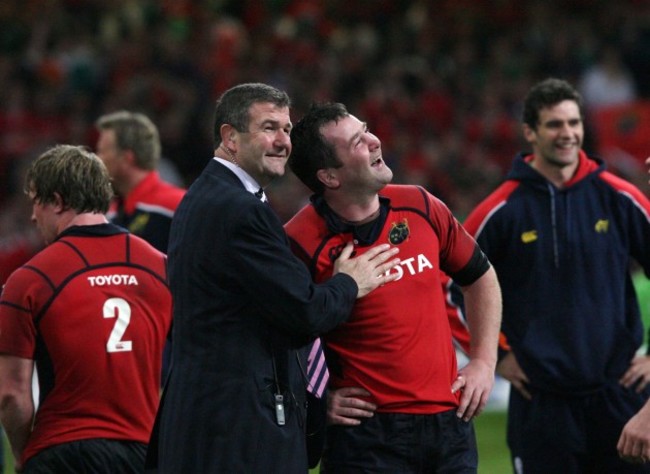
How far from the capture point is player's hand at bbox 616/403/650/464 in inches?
191

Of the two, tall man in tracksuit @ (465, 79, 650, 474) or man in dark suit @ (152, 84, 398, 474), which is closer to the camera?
man in dark suit @ (152, 84, 398, 474)

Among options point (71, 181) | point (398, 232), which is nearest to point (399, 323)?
point (398, 232)

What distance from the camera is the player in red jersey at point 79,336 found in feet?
16.4

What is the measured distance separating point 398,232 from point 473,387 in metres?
0.63

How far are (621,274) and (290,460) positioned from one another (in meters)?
2.26

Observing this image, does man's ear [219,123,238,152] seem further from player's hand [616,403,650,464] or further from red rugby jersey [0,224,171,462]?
player's hand [616,403,650,464]

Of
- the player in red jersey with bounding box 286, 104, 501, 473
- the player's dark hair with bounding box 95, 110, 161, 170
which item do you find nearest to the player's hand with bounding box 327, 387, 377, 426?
the player in red jersey with bounding box 286, 104, 501, 473

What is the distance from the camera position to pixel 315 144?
4973 millimetres

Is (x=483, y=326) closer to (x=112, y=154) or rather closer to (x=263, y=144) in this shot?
(x=263, y=144)

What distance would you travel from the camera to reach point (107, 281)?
5.12 meters

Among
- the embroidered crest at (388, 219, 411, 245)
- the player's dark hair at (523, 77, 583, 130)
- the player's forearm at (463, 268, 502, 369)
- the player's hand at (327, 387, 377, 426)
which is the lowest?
the player's hand at (327, 387, 377, 426)

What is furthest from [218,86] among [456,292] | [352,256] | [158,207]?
[352,256]

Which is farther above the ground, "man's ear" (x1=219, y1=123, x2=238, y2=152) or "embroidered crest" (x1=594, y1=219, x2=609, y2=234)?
"man's ear" (x1=219, y1=123, x2=238, y2=152)

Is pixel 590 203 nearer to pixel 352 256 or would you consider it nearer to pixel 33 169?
pixel 352 256
